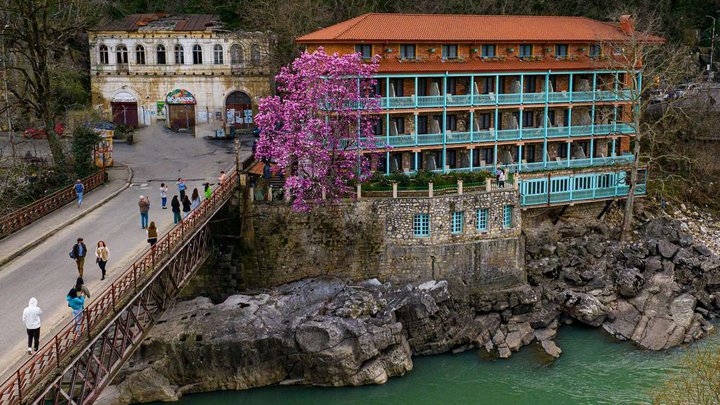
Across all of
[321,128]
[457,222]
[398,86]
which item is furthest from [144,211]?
[398,86]

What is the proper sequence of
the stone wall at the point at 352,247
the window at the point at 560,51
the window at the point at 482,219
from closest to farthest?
the stone wall at the point at 352,247 → the window at the point at 482,219 → the window at the point at 560,51

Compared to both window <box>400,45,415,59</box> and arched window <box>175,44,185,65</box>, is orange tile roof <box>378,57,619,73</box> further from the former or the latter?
arched window <box>175,44,185,65</box>

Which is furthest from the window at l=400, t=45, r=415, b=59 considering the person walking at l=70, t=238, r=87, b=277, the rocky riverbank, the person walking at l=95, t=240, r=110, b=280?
the person walking at l=70, t=238, r=87, b=277

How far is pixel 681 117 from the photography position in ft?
179

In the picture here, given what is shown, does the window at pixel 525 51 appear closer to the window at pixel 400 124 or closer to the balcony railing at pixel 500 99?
the balcony railing at pixel 500 99

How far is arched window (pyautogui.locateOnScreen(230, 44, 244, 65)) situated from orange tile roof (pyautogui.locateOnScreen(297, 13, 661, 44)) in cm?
1452

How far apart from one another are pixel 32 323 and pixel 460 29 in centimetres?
3130

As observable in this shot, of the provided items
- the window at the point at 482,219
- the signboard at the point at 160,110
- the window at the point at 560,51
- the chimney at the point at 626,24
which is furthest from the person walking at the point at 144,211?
the chimney at the point at 626,24

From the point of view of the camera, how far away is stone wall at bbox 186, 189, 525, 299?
39.4 meters

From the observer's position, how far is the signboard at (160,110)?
201 ft

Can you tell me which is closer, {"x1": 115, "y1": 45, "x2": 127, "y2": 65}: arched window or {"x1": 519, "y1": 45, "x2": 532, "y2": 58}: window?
{"x1": 519, "y1": 45, "x2": 532, "y2": 58}: window

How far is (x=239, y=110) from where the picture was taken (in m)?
61.9

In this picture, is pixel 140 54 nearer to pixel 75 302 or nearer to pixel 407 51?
pixel 407 51

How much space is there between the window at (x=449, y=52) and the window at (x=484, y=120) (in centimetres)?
378
